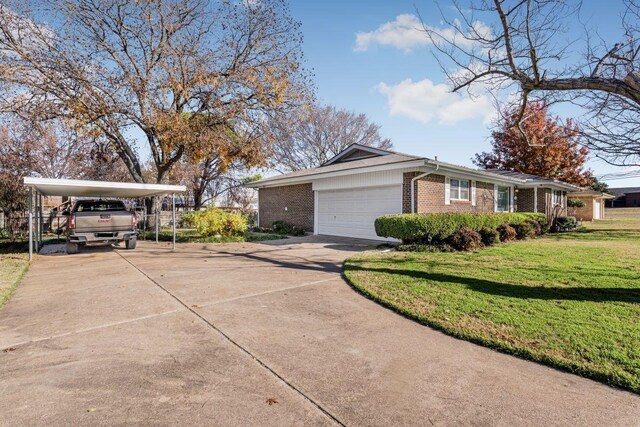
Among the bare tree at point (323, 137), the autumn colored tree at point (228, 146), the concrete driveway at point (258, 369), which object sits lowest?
the concrete driveway at point (258, 369)

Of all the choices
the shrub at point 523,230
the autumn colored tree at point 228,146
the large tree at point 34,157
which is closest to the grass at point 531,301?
the shrub at point 523,230

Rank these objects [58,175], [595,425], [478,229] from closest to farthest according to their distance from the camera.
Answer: [595,425], [478,229], [58,175]

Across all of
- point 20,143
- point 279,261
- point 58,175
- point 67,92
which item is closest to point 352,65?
point 279,261

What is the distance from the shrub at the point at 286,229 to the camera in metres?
16.6

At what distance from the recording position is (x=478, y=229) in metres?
12.3

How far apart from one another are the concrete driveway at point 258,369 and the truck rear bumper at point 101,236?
186 inches

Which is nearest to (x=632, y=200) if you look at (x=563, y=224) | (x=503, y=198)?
(x=563, y=224)

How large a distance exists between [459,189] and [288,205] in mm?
8558

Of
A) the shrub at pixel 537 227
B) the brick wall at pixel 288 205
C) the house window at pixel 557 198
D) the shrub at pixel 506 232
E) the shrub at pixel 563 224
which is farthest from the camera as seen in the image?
the house window at pixel 557 198

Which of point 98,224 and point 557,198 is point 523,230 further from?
point 98,224

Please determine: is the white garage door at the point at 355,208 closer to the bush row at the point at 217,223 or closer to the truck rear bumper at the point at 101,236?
the bush row at the point at 217,223

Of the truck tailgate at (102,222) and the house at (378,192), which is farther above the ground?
the house at (378,192)

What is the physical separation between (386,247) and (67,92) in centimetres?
1323

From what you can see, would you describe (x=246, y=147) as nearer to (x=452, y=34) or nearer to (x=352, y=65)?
(x=352, y=65)
